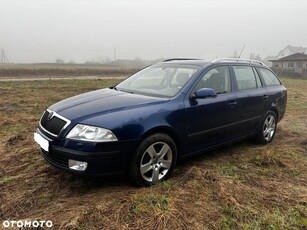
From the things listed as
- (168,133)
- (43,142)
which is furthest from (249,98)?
(43,142)

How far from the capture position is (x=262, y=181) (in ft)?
12.9

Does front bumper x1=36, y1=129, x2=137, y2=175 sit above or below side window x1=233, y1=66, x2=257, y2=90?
below

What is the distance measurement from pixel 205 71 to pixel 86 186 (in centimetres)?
234

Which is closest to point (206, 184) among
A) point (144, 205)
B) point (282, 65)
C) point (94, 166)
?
point (144, 205)

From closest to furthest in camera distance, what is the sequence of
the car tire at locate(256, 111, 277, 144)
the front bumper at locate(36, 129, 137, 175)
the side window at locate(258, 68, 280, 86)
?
1. the front bumper at locate(36, 129, 137, 175)
2. the car tire at locate(256, 111, 277, 144)
3. the side window at locate(258, 68, 280, 86)

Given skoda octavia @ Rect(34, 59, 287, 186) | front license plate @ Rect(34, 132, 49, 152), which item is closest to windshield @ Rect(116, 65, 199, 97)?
skoda octavia @ Rect(34, 59, 287, 186)

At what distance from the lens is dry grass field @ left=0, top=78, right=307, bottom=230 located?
2.93 metres

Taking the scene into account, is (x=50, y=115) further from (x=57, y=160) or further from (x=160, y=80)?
(x=160, y=80)

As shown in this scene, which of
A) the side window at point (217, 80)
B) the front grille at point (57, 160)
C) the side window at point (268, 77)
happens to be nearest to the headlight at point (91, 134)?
the front grille at point (57, 160)

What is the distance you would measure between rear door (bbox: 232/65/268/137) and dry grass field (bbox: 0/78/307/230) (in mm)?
547

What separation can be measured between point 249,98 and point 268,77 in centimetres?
119

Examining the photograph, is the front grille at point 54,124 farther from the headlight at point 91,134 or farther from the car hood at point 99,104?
the headlight at point 91,134

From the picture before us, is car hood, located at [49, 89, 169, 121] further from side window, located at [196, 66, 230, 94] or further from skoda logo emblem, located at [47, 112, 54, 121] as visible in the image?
side window, located at [196, 66, 230, 94]

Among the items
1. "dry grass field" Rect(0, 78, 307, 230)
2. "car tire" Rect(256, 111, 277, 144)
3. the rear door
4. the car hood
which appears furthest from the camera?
"car tire" Rect(256, 111, 277, 144)
